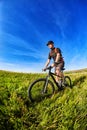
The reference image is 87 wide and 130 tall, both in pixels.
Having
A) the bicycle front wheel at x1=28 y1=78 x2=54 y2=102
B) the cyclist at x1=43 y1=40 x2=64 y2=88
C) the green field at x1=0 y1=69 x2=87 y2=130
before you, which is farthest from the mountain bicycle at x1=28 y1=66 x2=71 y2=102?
the cyclist at x1=43 y1=40 x2=64 y2=88

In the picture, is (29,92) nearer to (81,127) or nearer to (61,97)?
(61,97)

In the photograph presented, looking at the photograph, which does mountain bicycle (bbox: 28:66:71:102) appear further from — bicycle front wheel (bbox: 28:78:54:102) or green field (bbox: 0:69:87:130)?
green field (bbox: 0:69:87:130)

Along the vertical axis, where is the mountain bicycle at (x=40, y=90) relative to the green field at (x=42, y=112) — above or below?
above

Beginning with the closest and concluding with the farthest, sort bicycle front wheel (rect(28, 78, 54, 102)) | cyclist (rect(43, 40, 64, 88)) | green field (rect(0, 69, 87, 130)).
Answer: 1. green field (rect(0, 69, 87, 130))
2. bicycle front wheel (rect(28, 78, 54, 102))
3. cyclist (rect(43, 40, 64, 88))

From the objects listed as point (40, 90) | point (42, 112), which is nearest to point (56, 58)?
point (40, 90)

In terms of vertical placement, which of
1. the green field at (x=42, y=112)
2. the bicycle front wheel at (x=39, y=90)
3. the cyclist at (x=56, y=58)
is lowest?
the green field at (x=42, y=112)

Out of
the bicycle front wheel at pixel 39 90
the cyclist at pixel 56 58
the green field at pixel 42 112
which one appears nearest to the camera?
the green field at pixel 42 112

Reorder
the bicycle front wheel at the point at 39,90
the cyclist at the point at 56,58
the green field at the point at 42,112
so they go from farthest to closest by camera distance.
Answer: the cyclist at the point at 56,58 < the bicycle front wheel at the point at 39,90 < the green field at the point at 42,112

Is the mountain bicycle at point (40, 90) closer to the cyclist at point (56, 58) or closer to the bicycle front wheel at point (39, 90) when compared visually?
the bicycle front wheel at point (39, 90)

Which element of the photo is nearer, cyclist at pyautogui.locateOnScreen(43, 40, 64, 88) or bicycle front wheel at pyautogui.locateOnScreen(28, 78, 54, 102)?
bicycle front wheel at pyautogui.locateOnScreen(28, 78, 54, 102)

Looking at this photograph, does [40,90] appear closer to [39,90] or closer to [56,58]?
[39,90]

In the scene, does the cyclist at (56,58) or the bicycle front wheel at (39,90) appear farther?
the cyclist at (56,58)

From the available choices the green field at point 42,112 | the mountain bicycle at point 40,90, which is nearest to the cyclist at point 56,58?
the mountain bicycle at point 40,90

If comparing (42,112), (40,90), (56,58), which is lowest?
(42,112)
